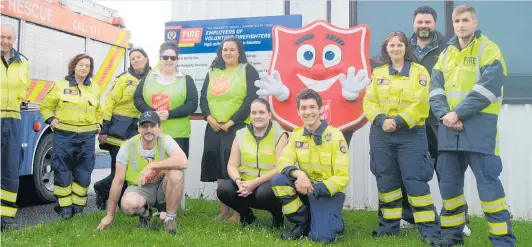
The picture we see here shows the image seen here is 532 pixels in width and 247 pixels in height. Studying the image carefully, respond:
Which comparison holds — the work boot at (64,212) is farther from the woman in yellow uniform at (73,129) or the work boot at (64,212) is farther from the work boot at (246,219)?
the work boot at (246,219)

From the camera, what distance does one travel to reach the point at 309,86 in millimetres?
4922

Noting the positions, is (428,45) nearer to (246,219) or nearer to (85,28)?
(246,219)

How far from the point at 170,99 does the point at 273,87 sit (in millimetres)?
1110

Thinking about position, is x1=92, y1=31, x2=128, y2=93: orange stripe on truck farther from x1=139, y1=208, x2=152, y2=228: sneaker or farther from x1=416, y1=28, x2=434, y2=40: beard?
x1=416, y1=28, x2=434, y2=40: beard

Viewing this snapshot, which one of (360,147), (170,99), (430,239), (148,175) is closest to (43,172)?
(170,99)

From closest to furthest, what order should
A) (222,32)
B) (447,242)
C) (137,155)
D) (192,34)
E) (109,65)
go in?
(447,242) → (137,155) → (222,32) → (192,34) → (109,65)

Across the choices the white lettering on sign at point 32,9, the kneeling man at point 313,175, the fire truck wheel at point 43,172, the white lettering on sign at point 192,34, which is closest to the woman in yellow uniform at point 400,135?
the kneeling man at point 313,175

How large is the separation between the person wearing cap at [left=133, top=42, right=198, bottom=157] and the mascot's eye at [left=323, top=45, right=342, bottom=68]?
144cm

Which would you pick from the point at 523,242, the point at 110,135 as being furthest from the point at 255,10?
the point at 523,242

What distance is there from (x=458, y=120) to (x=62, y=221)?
3793 mm

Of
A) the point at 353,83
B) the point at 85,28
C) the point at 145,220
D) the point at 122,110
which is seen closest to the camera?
the point at 145,220

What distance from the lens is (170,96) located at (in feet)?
16.8

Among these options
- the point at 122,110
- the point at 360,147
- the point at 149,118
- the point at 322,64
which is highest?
the point at 322,64

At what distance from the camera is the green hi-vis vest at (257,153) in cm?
444
